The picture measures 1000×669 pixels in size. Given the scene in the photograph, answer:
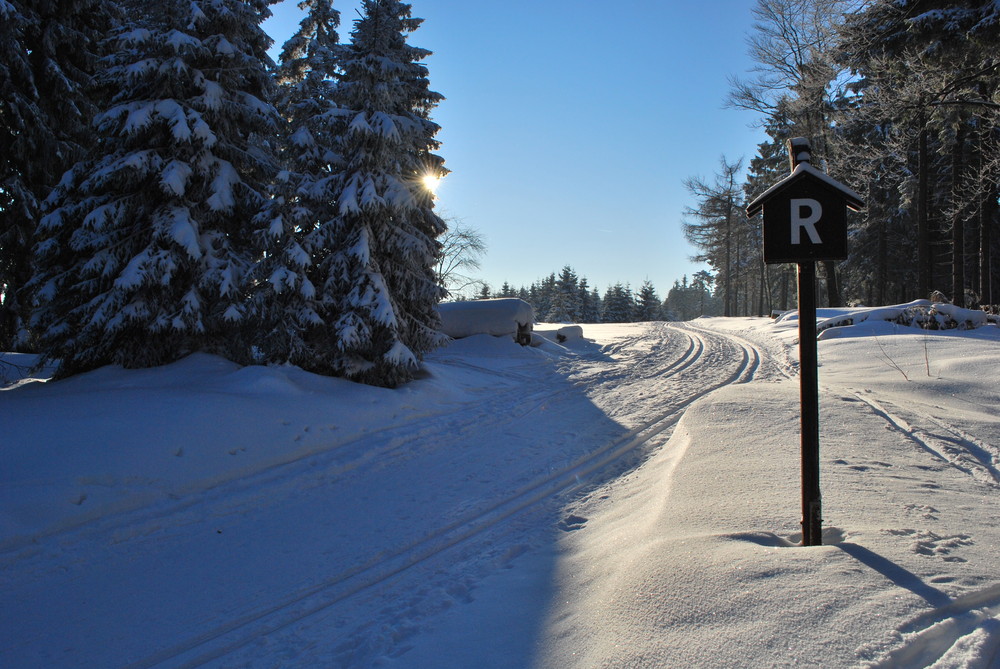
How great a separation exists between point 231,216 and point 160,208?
121cm

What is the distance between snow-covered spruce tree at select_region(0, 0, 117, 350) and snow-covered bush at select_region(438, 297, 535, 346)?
37.3 feet

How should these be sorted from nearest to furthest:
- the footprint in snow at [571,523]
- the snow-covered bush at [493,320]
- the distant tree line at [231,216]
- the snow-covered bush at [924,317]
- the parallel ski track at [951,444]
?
the footprint in snow at [571,523]
the parallel ski track at [951,444]
the distant tree line at [231,216]
the snow-covered bush at [924,317]
the snow-covered bush at [493,320]

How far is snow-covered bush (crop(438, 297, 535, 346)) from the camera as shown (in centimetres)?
1848

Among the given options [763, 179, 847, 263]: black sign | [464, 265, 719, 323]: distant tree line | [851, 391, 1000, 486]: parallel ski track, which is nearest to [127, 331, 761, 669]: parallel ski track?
[851, 391, 1000, 486]: parallel ski track

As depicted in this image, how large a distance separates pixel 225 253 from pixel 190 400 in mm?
3689

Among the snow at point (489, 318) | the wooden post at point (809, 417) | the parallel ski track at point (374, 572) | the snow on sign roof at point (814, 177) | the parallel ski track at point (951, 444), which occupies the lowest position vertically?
the parallel ski track at point (374, 572)

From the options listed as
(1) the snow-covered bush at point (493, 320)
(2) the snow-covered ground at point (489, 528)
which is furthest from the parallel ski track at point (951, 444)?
(1) the snow-covered bush at point (493, 320)

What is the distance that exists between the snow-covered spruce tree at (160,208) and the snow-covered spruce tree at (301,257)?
21.6 inches

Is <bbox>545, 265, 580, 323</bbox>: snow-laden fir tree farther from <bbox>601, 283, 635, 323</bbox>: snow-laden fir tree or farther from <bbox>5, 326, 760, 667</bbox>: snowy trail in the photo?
<bbox>5, 326, 760, 667</bbox>: snowy trail

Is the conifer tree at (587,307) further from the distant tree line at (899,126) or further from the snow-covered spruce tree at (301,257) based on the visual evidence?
the snow-covered spruce tree at (301,257)

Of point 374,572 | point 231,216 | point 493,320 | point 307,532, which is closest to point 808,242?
point 374,572

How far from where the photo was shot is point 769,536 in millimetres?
3797

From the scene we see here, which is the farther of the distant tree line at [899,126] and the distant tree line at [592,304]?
the distant tree line at [592,304]

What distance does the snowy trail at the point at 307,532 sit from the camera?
355 centimetres
